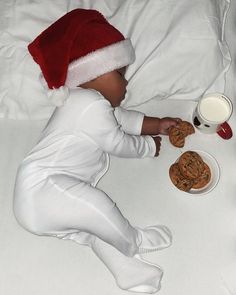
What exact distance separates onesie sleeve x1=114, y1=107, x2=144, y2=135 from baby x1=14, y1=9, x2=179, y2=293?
74 mm

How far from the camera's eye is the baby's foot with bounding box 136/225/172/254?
1384 mm

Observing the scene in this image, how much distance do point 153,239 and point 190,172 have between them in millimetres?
224

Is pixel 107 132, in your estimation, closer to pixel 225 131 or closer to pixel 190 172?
pixel 190 172

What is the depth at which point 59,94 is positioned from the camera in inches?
51.2

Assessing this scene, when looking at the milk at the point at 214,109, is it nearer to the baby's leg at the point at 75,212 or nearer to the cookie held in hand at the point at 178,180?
the cookie held in hand at the point at 178,180

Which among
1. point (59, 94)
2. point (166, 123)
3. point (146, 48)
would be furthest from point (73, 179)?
point (146, 48)

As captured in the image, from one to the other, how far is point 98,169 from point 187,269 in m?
0.40

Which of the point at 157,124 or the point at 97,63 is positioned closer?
the point at 97,63

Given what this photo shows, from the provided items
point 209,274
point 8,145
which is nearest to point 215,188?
point 209,274

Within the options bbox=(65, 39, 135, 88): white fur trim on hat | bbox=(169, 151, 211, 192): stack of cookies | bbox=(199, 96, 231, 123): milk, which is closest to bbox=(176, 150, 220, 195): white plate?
bbox=(169, 151, 211, 192): stack of cookies

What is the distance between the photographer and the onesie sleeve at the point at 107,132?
4.36 ft

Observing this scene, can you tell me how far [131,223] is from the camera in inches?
57.0

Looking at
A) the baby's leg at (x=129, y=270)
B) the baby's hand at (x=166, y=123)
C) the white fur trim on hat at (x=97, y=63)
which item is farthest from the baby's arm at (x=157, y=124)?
the baby's leg at (x=129, y=270)

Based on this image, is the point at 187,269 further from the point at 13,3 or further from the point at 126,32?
the point at 13,3
